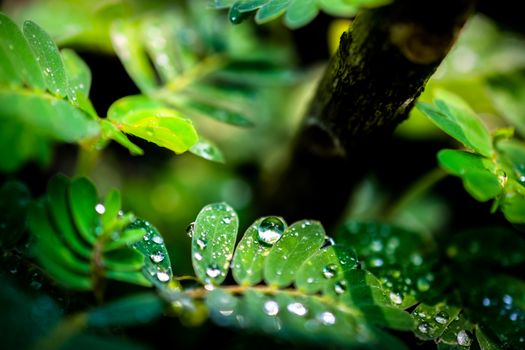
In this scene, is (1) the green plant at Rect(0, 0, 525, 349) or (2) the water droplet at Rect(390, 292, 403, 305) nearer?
(1) the green plant at Rect(0, 0, 525, 349)

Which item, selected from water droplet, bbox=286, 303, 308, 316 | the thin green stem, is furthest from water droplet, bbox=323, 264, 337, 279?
the thin green stem

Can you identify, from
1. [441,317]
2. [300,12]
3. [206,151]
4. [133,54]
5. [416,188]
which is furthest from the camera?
[416,188]

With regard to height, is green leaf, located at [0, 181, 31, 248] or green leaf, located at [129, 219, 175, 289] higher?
→ green leaf, located at [129, 219, 175, 289]

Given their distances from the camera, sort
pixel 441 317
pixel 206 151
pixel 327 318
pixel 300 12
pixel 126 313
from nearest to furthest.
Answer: pixel 126 313 → pixel 327 318 → pixel 300 12 → pixel 441 317 → pixel 206 151

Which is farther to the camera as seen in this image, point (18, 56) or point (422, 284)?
point (422, 284)

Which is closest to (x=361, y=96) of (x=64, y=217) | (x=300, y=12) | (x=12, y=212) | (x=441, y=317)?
(x=300, y=12)

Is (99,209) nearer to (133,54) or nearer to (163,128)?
(163,128)

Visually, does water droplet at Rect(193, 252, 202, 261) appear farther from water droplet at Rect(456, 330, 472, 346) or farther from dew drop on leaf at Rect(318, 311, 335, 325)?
water droplet at Rect(456, 330, 472, 346)
